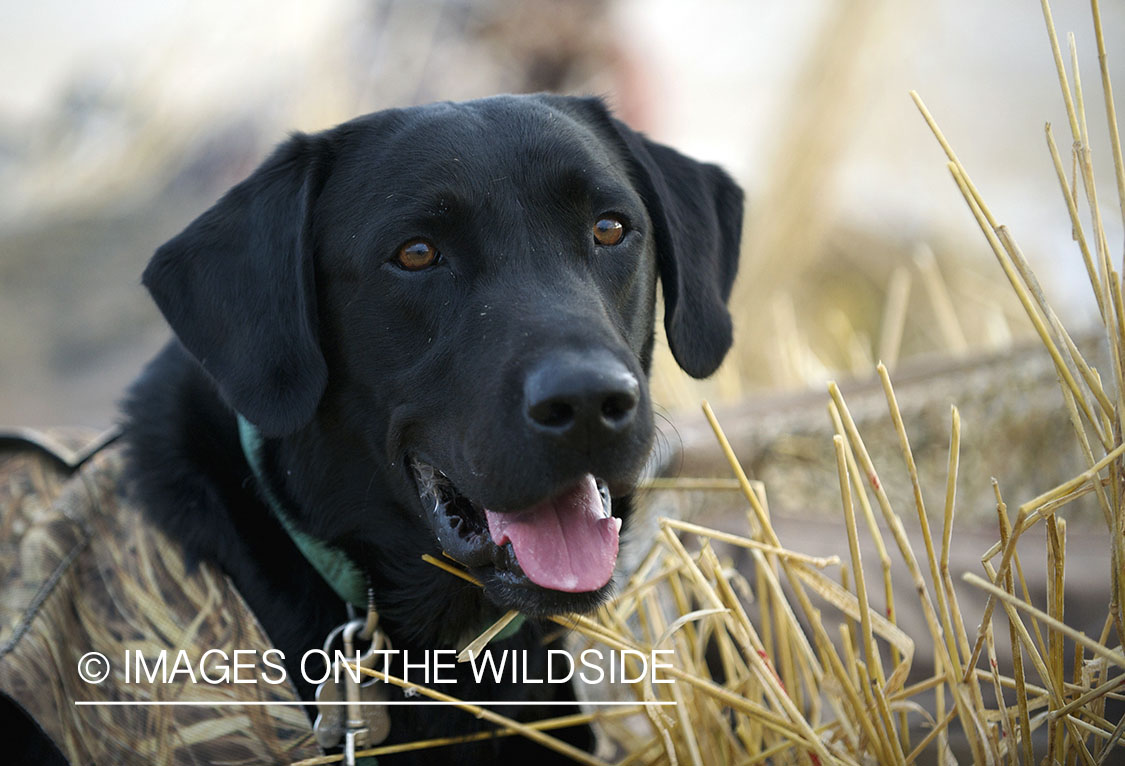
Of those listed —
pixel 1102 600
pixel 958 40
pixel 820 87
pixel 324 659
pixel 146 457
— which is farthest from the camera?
pixel 958 40

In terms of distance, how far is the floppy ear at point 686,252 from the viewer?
2.24 meters

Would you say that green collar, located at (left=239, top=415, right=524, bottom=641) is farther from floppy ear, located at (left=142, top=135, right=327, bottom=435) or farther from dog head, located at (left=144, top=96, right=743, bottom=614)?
floppy ear, located at (left=142, top=135, right=327, bottom=435)

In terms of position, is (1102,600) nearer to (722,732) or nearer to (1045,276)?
(722,732)

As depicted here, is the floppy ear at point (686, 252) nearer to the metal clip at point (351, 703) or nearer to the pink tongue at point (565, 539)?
the pink tongue at point (565, 539)

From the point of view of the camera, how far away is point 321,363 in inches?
75.6

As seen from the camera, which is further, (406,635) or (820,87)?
(820,87)

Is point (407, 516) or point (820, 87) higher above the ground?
point (820, 87)

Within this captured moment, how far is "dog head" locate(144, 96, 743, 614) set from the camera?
1701 mm

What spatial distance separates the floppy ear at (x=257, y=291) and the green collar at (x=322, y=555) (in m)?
0.18

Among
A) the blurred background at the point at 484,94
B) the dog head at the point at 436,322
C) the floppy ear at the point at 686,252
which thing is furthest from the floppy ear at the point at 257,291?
the blurred background at the point at 484,94

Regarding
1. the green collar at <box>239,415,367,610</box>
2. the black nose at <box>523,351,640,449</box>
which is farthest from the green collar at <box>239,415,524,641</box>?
the black nose at <box>523,351,640,449</box>

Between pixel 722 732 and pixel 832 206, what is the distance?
493cm

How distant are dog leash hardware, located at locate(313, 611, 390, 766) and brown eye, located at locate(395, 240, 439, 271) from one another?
28.4 inches

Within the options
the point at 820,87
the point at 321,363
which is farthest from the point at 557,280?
the point at 820,87
